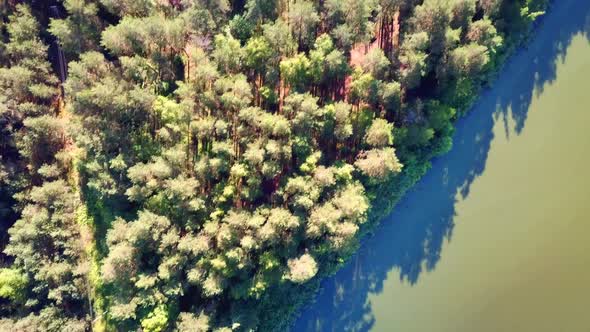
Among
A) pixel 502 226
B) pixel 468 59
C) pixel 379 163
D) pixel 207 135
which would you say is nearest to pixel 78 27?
pixel 207 135

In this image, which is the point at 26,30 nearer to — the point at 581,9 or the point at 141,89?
the point at 141,89

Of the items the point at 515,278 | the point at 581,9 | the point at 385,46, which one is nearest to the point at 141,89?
the point at 385,46

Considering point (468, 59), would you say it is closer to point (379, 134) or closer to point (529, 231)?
point (379, 134)

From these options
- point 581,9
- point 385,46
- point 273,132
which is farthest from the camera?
point 581,9

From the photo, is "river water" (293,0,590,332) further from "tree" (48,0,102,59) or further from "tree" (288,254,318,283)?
"tree" (48,0,102,59)

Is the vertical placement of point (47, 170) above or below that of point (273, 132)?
below
